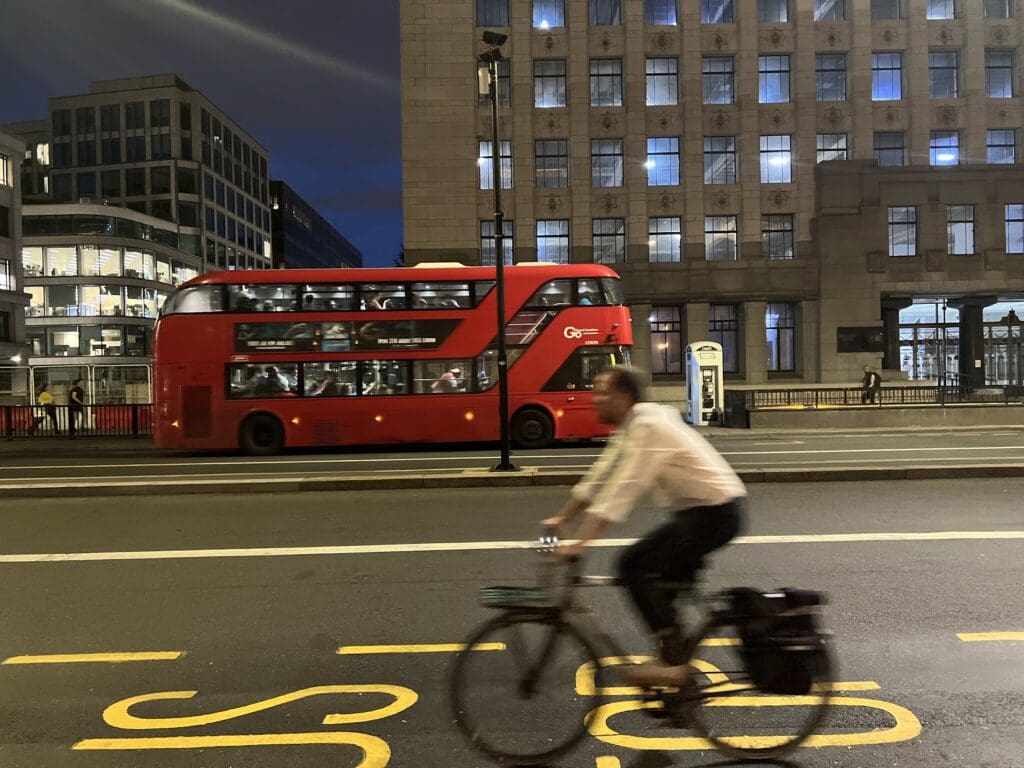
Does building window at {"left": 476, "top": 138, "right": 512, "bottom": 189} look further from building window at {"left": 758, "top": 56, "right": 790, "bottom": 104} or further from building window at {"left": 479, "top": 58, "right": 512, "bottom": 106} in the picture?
building window at {"left": 758, "top": 56, "right": 790, "bottom": 104}

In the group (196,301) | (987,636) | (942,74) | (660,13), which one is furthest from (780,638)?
(942,74)

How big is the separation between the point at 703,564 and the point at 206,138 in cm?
8841

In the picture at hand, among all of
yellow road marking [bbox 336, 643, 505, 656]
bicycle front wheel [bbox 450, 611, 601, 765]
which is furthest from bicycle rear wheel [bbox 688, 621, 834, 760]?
yellow road marking [bbox 336, 643, 505, 656]

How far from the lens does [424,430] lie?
17484 millimetres

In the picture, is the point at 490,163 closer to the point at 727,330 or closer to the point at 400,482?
the point at 727,330

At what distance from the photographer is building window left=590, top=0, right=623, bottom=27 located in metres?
35.8

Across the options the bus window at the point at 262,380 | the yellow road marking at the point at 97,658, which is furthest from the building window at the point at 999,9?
the yellow road marking at the point at 97,658

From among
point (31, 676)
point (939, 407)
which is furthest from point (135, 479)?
point (939, 407)

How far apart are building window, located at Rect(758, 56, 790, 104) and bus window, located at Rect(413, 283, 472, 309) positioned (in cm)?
2515

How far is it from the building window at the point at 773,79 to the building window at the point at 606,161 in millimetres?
7241

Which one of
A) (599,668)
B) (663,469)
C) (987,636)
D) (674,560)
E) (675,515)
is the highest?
(663,469)

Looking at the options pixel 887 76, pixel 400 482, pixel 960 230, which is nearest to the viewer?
pixel 400 482

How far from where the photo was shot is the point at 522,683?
3.57m

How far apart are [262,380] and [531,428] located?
6.37 meters
